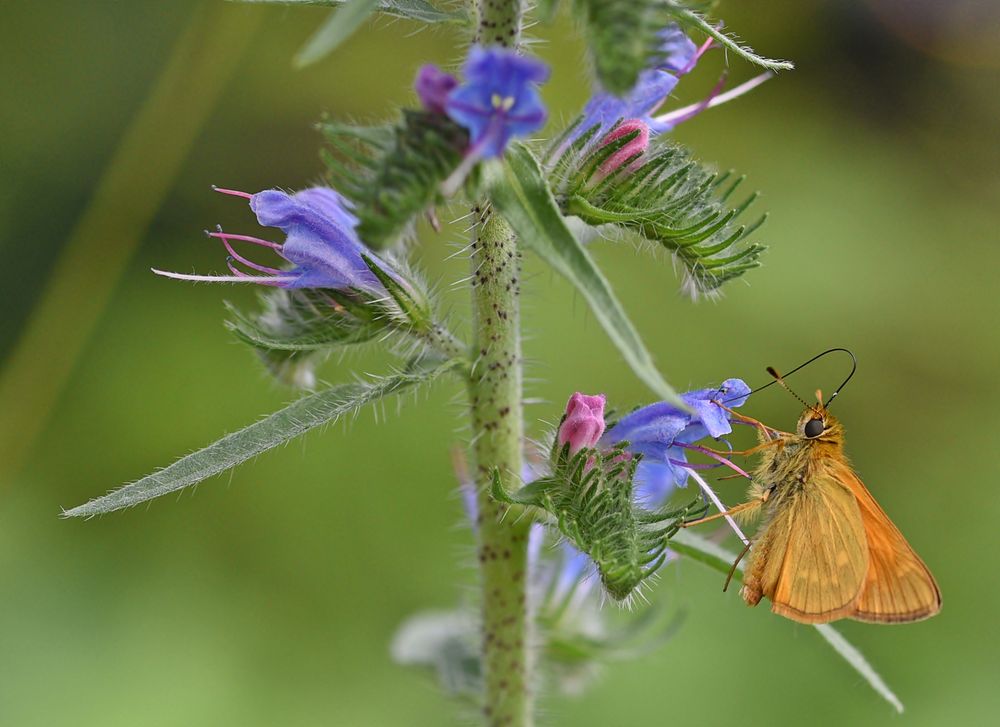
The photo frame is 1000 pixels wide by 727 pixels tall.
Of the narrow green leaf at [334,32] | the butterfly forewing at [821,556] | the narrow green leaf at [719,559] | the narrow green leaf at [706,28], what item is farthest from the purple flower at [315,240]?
the butterfly forewing at [821,556]

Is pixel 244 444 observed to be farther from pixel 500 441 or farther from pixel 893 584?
pixel 893 584

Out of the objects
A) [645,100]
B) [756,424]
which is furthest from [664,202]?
[756,424]

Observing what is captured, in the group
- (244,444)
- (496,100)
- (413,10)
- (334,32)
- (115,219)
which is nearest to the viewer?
(334,32)

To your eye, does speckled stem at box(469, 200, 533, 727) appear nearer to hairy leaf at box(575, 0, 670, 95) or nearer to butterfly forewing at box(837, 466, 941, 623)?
hairy leaf at box(575, 0, 670, 95)

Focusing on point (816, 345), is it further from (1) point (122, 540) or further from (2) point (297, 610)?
(1) point (122, 540)

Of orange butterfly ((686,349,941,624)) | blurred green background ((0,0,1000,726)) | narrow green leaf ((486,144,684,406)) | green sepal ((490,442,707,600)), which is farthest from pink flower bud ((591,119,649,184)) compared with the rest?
blurred green background ((0,0,1000,726))

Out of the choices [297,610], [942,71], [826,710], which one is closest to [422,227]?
[297,610]
